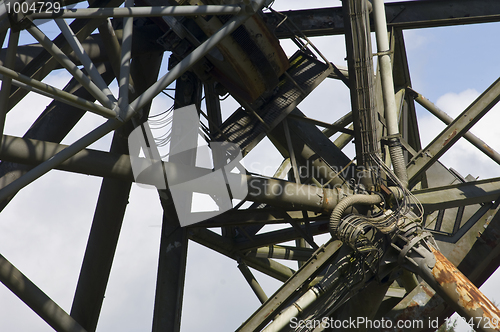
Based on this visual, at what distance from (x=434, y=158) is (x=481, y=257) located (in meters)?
1.64

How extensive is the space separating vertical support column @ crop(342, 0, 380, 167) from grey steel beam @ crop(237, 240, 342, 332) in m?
1.43

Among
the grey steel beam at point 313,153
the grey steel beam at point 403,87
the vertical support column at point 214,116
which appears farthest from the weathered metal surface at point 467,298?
the vertical support column at point 214,116

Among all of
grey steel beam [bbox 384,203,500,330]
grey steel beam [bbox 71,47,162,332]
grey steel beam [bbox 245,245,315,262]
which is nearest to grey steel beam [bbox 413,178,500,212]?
grey steel beam [bbox 384,203,500,330]

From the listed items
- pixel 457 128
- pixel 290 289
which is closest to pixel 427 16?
pixel 457 128

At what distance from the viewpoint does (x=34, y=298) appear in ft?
25.4

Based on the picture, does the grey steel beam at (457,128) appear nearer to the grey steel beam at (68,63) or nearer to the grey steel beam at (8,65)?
the grey steel beam at (68,63)

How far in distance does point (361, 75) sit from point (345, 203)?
1.91m

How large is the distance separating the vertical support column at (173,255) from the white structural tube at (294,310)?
9.46 ft

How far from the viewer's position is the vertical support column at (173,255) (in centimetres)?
962

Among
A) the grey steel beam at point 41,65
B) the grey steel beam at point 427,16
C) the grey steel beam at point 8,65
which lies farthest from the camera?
the grey steel beam at point 427,16

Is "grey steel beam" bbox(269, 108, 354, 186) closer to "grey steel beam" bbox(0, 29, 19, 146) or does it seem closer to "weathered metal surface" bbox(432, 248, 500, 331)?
"weathered metal surface" bbox(432, 248, 500, 331)

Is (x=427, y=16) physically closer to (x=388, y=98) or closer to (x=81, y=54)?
(x=388, y=98)

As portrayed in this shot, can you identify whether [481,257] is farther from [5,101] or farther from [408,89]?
[5,101]

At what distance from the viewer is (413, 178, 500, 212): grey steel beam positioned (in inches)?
354
